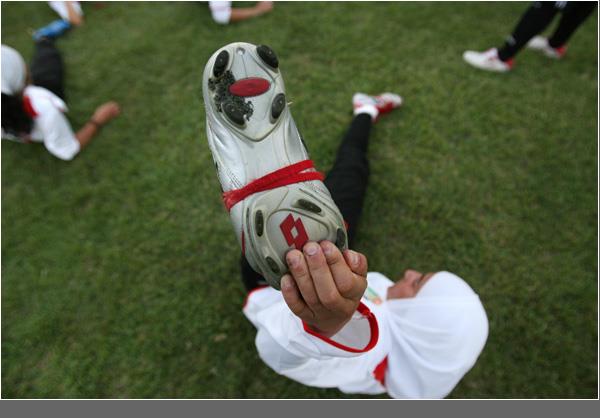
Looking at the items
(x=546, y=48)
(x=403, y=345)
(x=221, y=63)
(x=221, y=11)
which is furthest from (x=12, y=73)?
(x=546, y=48)

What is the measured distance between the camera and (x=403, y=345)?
1425 millimetres

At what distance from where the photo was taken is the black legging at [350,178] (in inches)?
68.7

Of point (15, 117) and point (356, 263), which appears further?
point (15, 117)

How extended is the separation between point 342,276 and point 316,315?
0.13 m

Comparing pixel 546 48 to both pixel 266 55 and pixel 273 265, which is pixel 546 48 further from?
pixel 273 265

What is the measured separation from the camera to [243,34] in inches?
111

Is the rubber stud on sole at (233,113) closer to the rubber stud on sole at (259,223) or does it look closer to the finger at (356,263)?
the rubber stud on sole at (259,223)

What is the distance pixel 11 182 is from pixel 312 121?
77.5 inches

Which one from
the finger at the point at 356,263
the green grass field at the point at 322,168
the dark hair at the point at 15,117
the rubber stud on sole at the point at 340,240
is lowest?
the green grass field at the point at 322,168

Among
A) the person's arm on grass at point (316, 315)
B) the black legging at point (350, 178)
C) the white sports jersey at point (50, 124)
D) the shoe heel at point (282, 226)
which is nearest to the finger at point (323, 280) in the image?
the person's arm on grass at point (316, 315)

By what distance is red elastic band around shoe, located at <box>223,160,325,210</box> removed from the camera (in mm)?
1032

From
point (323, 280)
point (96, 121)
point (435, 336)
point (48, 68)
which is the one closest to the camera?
point (323, 280)

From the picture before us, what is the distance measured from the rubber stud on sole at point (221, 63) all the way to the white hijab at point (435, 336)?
3.49 ft

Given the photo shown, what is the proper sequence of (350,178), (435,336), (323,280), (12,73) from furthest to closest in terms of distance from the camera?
(12,73) < (350,178) < (435,336) < (323,280)
